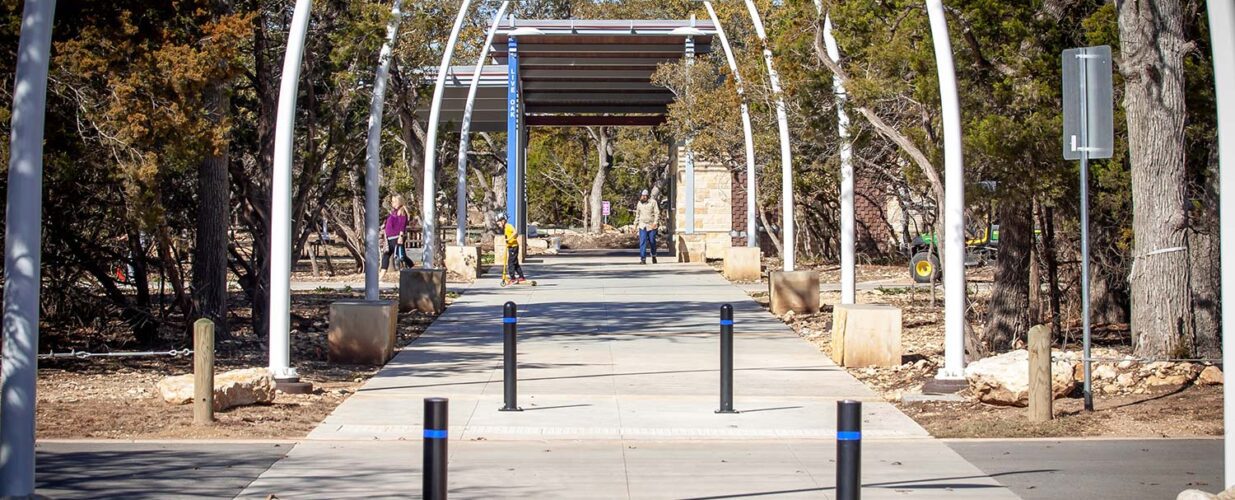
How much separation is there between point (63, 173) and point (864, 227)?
27062 mm

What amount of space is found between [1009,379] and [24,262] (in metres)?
7.47

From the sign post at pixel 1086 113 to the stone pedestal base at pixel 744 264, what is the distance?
17947 mm

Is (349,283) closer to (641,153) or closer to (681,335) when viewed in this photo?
(681,335)

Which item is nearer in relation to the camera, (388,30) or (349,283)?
(388,30)

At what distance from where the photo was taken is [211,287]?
16281mm

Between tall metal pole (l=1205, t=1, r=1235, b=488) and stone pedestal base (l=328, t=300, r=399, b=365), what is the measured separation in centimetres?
930

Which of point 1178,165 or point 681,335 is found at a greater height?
point 1178,165

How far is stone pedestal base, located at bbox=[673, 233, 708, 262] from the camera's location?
37.6 m

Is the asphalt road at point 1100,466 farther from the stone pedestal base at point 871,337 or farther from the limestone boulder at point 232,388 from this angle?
the limestone boulder at point 232,388

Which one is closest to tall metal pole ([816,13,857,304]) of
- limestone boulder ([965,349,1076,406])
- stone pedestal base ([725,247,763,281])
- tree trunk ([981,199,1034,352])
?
tree trunk ([981,199,1034,352])

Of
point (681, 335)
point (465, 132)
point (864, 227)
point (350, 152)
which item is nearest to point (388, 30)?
point (350, 152)

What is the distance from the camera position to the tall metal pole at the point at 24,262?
7320 millimetres

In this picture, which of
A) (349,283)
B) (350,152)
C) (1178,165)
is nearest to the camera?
(1178,165)

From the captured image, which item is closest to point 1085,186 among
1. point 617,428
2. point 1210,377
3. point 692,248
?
point 1210,377
